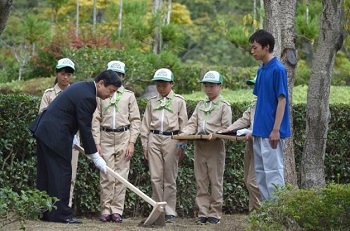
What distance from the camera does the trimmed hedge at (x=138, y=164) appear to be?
1020 cm

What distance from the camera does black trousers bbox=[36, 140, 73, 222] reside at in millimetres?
8906

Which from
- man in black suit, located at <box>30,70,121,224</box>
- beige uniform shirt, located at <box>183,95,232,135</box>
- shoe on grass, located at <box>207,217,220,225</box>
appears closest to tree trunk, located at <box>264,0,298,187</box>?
beige uniform shirt, located at <box>183,95,232,135</box>

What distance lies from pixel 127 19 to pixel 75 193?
13.2 m

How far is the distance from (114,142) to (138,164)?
1011mm

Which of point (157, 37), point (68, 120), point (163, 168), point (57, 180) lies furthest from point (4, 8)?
point (157, 37)

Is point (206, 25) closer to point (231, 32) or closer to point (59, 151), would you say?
point (231, 32)

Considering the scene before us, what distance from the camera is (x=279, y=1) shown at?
1011cm

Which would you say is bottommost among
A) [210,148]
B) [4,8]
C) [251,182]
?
[251,182]

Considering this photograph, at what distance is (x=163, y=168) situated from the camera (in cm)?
1016

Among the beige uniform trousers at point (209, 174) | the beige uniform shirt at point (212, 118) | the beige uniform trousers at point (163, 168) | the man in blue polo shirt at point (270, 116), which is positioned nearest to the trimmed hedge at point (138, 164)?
the beige uniform trousers at point (163, 168)

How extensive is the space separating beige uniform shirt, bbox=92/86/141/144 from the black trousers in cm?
95

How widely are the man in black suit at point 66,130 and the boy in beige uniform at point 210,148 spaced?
1.45m

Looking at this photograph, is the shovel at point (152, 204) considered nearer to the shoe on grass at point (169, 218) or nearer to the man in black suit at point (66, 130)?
the man in black suit at point (66, 130)

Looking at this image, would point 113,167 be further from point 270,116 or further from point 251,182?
point 270,116
